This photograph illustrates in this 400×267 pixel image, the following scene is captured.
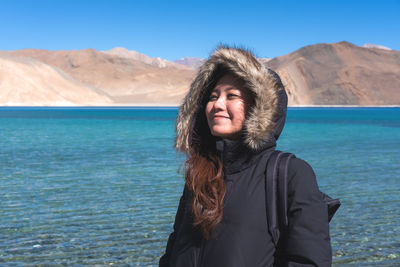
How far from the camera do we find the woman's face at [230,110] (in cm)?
234

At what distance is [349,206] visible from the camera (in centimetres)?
1017

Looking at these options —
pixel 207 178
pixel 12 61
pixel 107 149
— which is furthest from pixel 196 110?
pixel 12 61

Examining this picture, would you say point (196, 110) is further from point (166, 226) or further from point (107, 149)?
point (107, 149)

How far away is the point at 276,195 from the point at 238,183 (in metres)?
Result: 0.19

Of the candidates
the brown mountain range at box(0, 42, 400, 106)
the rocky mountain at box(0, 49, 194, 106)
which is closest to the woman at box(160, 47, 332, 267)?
the brown mountain range at box(0, 42, 400, 106)

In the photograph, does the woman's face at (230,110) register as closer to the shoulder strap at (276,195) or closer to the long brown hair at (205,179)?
the long brown hair at (205,179)

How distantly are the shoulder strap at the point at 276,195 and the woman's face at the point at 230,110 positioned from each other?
1.10 ft

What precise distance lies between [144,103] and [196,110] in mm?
138079

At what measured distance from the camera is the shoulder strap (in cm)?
203

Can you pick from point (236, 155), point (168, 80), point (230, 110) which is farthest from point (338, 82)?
point (236, 155)

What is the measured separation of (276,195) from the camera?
2055 millimetres

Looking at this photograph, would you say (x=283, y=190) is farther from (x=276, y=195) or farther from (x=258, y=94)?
(x=258, y=94)

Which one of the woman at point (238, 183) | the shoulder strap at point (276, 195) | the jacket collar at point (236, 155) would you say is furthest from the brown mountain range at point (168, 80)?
the shoulder strap at point (276, 195)

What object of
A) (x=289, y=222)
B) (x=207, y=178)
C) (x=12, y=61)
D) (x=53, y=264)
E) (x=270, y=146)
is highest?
(x=12, y=61)
